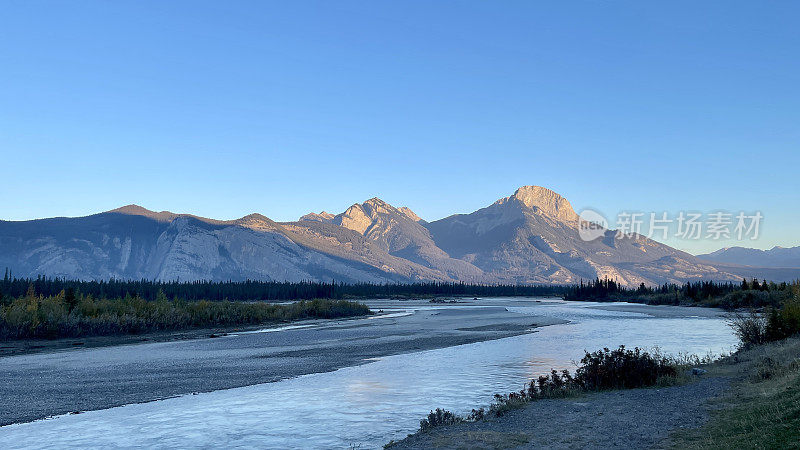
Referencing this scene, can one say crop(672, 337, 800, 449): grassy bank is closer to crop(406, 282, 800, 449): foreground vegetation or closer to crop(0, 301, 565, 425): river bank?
crop(406, 282, 800, 449): foreground vegetation

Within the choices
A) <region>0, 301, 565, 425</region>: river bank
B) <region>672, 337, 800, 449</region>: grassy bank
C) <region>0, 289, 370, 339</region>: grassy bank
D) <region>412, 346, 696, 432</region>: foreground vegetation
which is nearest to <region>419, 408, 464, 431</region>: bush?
<region>412, 346, 696, 432</region>: foreground vegetation

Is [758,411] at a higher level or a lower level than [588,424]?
higher

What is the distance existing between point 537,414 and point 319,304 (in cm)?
6872

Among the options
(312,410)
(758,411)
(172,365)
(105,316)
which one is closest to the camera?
(758,411)

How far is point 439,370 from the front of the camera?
91.9 feet

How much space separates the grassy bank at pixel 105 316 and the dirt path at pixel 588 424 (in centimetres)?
3614

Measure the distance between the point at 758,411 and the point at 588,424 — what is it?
3854mm

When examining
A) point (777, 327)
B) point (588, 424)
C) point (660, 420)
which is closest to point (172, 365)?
point (588, 424)

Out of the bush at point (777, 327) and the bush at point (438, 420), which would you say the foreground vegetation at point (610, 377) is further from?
the bush at point (777, 327)

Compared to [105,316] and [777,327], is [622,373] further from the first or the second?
[105,316]

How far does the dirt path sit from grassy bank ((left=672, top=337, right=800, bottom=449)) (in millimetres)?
558

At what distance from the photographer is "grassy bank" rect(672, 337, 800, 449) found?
11805 mm

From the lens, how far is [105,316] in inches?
1805

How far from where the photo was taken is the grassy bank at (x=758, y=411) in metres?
11.8
